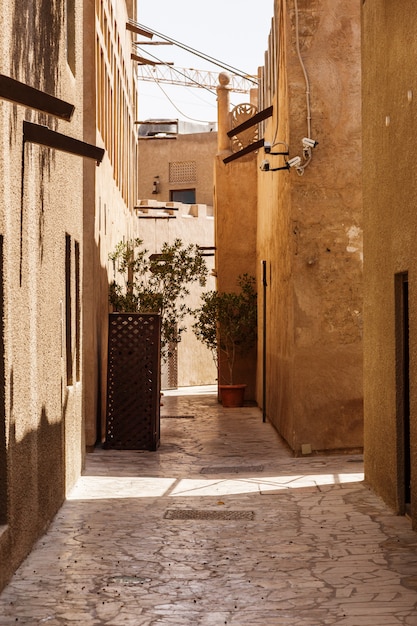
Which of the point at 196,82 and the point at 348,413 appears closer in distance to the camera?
the point at 348,413

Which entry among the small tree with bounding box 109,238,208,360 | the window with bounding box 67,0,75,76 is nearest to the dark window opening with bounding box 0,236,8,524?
the window with bounding box 67,0,75,76

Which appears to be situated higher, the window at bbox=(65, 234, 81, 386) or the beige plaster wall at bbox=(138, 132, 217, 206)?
the beige plaster wall at bbox=(138, 132, 217, 206)

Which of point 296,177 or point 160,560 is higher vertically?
point 296,177

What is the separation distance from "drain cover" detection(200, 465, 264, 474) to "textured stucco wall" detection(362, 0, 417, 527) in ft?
6.29

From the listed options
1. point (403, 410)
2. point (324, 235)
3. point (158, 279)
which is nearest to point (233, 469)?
point (324, 235)

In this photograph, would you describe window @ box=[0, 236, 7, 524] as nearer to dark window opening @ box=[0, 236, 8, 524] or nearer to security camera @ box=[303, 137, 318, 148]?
dark window opening @ box=[0, 236, 8, 524]

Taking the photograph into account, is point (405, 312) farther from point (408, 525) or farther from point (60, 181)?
point (60, 181)

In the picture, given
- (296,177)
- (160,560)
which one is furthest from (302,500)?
(296,177)

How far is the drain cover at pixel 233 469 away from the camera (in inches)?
475

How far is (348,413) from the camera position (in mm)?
13516

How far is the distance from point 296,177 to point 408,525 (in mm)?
6161

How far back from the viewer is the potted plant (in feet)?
71.5

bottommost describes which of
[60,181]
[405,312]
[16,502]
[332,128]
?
[16,502]

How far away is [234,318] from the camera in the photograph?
21953mm
